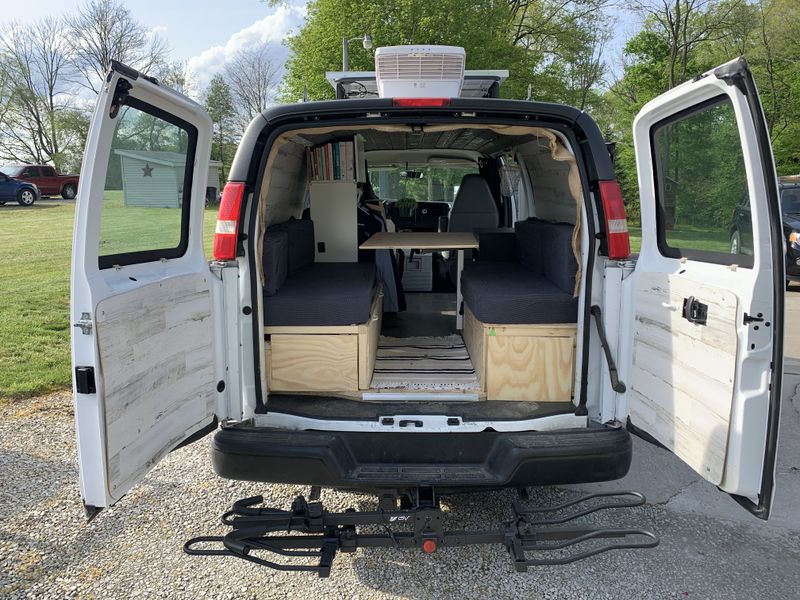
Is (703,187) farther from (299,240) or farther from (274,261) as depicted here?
(299,240)

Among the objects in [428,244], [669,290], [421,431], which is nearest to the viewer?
[669,290]

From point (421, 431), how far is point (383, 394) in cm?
54

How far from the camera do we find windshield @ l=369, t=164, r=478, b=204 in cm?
602

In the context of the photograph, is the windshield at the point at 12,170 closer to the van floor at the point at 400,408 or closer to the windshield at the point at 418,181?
the windshield at the point at 418,181

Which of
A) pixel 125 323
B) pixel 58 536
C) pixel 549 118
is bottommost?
pixel 58 536

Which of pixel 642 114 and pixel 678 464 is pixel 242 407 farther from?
pixel 678 464

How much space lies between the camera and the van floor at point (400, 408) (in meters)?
2.61

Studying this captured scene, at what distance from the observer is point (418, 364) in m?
3.50

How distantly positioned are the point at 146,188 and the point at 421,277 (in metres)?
4.09

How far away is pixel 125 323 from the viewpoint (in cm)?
201

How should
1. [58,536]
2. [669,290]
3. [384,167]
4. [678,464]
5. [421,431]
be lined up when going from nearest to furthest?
[669,290], [421,431], [58,536], [678,464], [384,167]

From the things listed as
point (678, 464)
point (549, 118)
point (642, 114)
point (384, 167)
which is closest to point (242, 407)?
point (549, 118)

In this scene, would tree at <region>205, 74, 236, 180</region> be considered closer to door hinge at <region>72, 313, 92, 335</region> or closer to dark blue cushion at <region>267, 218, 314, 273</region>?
dark blue cushion at <region>267, 218, 314, 273</region>

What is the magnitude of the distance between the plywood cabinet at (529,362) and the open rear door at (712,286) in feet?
1.34
